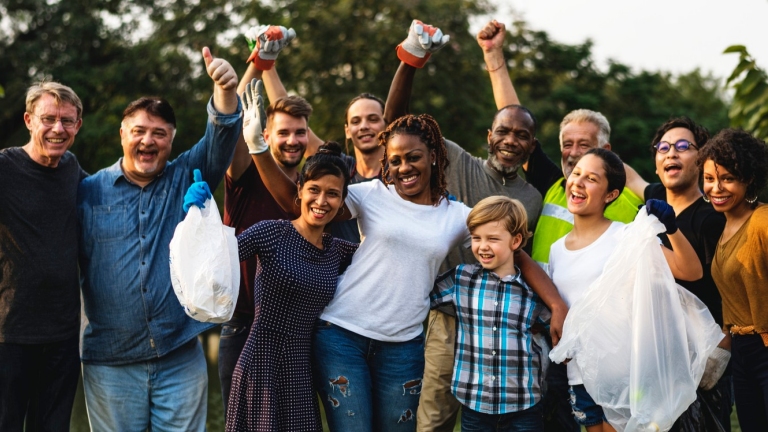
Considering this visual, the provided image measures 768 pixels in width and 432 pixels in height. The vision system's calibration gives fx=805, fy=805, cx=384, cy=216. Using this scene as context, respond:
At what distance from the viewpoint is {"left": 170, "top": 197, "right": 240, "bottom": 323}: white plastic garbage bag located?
3.49 metres

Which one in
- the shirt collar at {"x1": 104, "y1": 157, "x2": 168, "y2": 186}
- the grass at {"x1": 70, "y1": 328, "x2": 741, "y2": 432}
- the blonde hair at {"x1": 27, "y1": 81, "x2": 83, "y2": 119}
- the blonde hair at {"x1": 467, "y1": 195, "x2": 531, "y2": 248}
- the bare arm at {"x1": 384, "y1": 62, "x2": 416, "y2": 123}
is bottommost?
the grass at {"x1": 70, "y1": 328, "x2": 741, "y2": 432}

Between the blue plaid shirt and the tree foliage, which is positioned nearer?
the blue plaid shirt

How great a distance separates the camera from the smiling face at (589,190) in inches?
158

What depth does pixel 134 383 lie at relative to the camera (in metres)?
3.94

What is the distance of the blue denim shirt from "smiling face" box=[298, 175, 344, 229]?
548mm

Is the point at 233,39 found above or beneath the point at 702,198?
above

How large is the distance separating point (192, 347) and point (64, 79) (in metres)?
14.5

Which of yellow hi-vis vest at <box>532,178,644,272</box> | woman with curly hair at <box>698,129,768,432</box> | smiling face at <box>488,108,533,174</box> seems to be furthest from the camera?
smiling face at <box>488,108,533,174</box>

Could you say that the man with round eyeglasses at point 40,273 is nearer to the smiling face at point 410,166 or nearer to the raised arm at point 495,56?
the smiling face at point 410,166

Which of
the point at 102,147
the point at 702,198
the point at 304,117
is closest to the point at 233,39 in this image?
the point at 102,147

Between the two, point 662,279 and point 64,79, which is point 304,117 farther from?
point 64,79

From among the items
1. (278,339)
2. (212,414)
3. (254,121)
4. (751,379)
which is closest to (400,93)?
(254,121)

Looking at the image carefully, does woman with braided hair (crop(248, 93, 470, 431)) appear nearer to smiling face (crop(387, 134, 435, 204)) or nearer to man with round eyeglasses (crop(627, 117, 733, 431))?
smiling face (crop(387, 134, 435, 204))

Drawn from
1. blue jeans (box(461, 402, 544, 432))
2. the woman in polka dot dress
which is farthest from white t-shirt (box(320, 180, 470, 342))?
blue jeans (box(461, 402, 544, 432))
